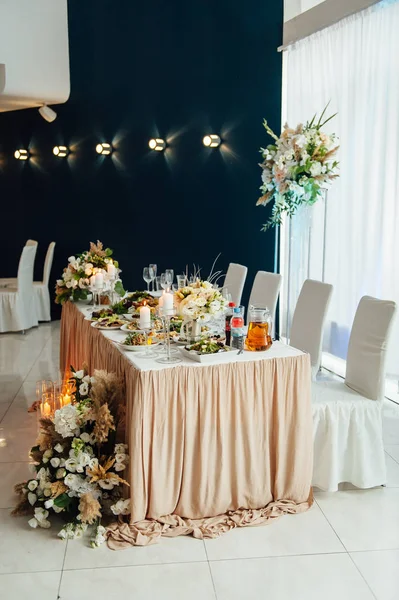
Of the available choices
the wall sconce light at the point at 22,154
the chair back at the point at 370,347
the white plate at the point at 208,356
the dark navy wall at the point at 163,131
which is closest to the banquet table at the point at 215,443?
the white plate at the point at 208,356

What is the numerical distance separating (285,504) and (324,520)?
214mm

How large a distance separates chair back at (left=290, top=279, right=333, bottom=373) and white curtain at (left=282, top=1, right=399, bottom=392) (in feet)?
3.51

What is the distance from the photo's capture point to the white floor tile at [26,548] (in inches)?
107

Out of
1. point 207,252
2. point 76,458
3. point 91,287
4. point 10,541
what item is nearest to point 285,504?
point 76,458

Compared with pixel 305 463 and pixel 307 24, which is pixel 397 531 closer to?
pixel 305 463

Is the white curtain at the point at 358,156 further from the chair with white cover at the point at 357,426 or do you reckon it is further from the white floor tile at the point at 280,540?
the white floor tile at the point at 280,540

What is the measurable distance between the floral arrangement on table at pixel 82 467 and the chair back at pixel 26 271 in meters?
4.76

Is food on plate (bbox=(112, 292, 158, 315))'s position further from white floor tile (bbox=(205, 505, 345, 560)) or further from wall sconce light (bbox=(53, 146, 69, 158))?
wall sconce light (bbox=(53, 146, 69, 158))

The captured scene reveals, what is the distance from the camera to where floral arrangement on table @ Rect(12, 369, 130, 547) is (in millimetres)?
2957

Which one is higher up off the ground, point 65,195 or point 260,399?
A: point 65,195

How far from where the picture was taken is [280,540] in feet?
9.59

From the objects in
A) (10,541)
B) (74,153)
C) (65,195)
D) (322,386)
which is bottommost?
(10,541)

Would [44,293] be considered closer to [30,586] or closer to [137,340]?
[137,340]

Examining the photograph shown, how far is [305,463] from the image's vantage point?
3.21 m
